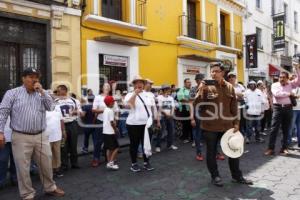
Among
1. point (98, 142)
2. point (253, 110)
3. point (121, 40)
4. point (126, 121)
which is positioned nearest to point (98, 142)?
point (98, 142)

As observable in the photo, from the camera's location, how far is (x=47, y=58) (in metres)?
10.8

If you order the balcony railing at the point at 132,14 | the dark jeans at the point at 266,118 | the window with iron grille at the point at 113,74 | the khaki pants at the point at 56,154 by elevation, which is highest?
the balcony railing at the point at 132,14

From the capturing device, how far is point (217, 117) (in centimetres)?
555

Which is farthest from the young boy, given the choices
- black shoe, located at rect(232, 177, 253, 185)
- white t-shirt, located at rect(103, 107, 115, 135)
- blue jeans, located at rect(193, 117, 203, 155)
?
black shoe, located at rect(232, 177, 253, 185)

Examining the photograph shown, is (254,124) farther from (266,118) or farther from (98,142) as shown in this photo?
(98,142)

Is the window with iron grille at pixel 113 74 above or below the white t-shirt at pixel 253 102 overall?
above

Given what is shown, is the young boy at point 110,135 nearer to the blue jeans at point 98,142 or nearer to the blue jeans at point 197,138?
the blue jeans at point 98,142

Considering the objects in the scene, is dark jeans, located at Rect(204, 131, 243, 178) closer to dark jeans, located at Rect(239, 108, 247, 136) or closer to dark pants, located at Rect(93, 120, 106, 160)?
dark pants, located at Rect(93, 120, 106, 160)

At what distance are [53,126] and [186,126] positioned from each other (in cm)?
487

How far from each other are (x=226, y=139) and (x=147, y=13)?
9.37 meters

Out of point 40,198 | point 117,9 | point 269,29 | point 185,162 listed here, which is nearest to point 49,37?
point 117,9

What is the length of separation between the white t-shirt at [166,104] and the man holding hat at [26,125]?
4461 mm

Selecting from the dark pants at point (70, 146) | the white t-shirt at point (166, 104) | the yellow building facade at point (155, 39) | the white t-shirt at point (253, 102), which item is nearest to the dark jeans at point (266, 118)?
the white t-shirt at point (253, 102)

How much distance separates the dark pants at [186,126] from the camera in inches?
403
